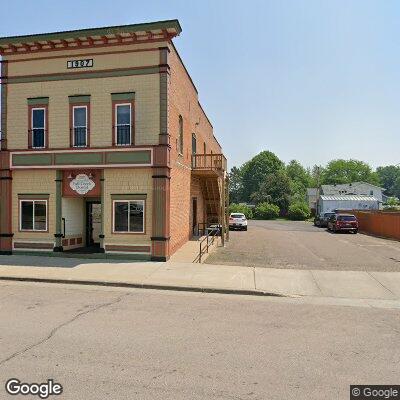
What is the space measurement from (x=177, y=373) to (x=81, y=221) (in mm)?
13786

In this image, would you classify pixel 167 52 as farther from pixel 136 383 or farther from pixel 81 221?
pixel 136 383

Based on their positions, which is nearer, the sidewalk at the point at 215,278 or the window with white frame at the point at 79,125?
the sidewalk at the point at 215,278

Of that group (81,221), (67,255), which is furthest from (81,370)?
(81,221)

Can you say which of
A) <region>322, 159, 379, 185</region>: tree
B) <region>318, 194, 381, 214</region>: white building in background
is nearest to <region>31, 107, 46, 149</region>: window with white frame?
<region>318, 194, 381, 214</region>: white building in background

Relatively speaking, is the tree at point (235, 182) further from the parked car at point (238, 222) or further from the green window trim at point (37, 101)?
the green window trim at point (37, 101)

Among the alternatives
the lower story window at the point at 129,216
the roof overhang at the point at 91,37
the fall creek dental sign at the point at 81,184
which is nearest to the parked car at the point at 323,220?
the lower story window at the point at 129,216

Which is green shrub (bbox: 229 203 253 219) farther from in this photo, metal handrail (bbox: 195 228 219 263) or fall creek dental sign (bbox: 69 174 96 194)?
fall creek dental sign (bbox: 69 174 96 194)

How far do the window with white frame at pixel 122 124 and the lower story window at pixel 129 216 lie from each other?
8.44ft

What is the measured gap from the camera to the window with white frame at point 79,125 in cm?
1620

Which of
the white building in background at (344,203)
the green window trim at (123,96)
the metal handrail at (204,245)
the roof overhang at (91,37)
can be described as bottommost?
the metal handrail at (204,245)

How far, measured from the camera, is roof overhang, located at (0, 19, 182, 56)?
596 inches

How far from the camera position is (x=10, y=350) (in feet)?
19.4

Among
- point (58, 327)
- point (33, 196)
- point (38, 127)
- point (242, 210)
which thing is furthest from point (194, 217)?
point (242, 210)

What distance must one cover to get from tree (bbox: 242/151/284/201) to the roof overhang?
9050 centimetres
